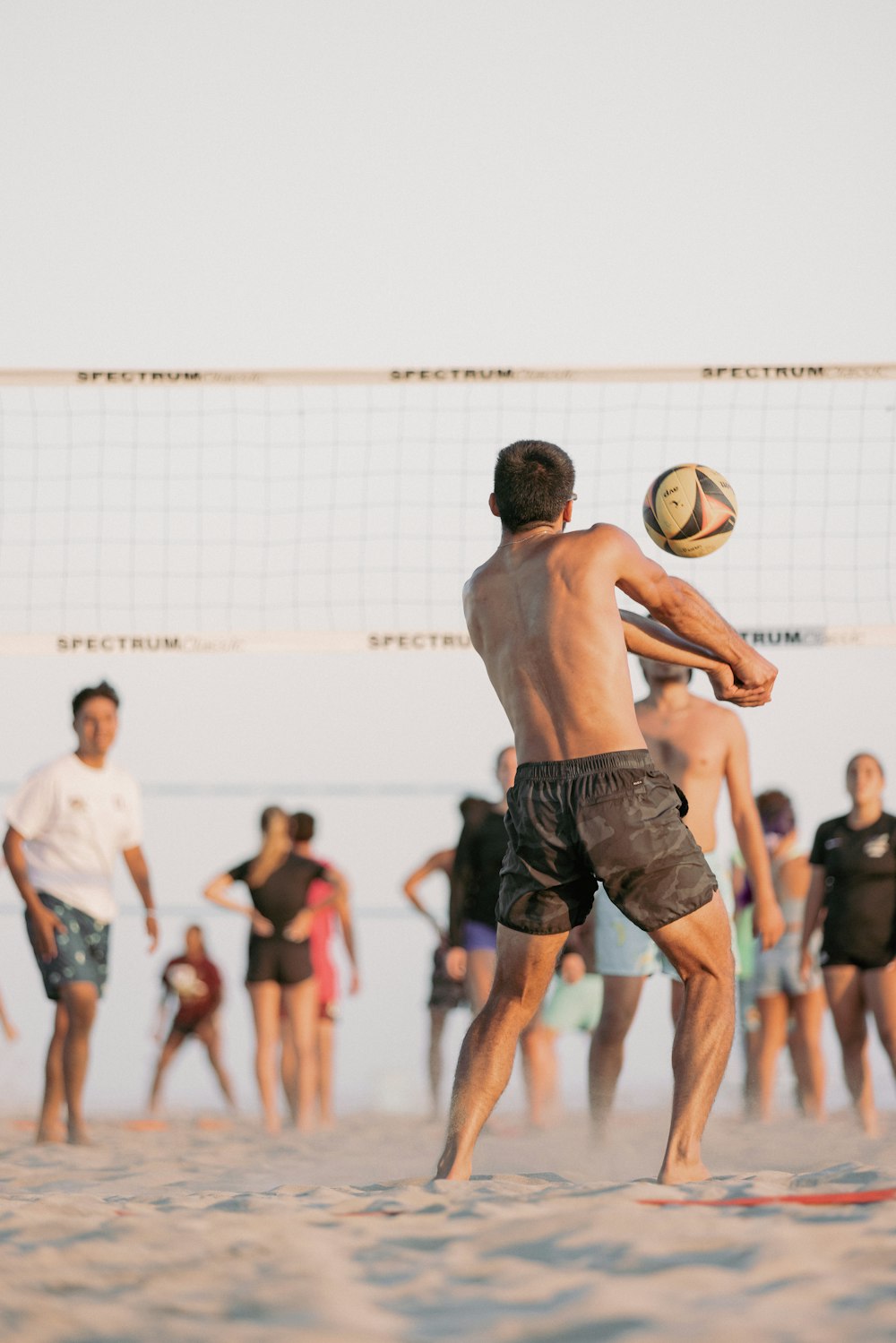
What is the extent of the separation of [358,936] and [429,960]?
295 cm

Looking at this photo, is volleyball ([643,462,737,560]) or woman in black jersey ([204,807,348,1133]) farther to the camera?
woman in black jersey ([204,807,348,1133])

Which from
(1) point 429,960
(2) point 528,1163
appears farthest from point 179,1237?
(1) point 429,960

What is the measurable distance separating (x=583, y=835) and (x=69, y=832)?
3222 millimetres

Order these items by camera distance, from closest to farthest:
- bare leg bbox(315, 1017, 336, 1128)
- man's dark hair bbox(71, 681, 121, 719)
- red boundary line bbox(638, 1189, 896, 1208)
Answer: red boundary line bbox(638, 1189, 896, 1208), man's dark hair bbox(71, 681, 121, 719), bare leg bbox(315, 1017, 336, 1128)

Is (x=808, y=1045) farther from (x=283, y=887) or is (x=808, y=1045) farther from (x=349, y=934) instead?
(x=283, y=887)

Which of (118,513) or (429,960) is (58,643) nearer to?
(118,513)

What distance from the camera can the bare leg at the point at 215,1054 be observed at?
9.31 m

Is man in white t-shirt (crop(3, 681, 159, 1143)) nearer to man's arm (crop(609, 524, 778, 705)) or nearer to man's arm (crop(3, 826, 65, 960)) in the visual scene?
man's arm (crop(3, 826, 65, 960))

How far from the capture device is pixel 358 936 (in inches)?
432

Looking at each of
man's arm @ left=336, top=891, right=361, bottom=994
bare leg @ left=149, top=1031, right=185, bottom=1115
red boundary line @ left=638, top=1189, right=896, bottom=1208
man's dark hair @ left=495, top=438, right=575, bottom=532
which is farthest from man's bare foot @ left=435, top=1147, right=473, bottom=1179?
bare leg @ left=149, top=1031, right=185, bottom=1115

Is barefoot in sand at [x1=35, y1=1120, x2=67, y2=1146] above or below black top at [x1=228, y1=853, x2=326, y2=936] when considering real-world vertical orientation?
below

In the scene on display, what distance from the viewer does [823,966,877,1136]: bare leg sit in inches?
249

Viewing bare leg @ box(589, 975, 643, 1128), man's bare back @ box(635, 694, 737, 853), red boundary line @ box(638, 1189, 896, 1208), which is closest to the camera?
red boundary line @ box(638, 1189, 896, 1208)

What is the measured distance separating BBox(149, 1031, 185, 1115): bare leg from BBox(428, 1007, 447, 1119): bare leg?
6.78 feet
